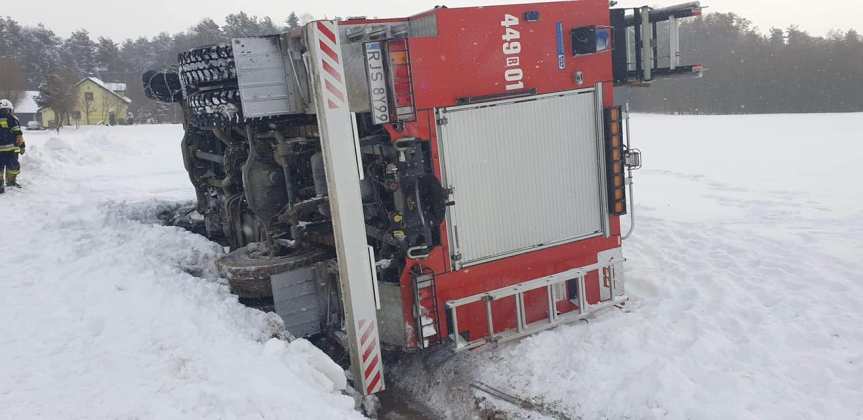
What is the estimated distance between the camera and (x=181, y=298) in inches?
209

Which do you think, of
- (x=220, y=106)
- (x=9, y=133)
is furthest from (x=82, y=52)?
(x=220, y=106)

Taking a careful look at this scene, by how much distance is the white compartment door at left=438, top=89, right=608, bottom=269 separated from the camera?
564cm

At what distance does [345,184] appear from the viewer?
4875 mm

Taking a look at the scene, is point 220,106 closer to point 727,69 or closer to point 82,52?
point 727,69

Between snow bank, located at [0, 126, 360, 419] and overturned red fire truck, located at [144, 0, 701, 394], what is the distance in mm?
623

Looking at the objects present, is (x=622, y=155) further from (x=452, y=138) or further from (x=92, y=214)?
(x=92, y=214)

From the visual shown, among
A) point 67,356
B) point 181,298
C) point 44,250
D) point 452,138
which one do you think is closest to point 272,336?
→ point 181,298

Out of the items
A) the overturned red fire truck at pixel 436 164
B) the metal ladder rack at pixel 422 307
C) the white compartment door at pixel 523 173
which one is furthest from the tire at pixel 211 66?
the metal ladder rack at pixel 422 307

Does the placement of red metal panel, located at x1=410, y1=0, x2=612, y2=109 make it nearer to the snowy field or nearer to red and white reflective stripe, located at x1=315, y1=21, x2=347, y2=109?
red and white reflective stripe, located at x1=315, y1=21, x2=347, y2=109

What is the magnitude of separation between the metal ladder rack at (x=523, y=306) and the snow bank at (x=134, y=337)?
1.29m

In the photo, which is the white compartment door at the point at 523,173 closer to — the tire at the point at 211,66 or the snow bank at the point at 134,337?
the snow bank at the point at 134,337

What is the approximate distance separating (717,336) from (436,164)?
2737 millimetres

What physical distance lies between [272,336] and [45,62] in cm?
7957

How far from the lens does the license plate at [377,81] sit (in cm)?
520
